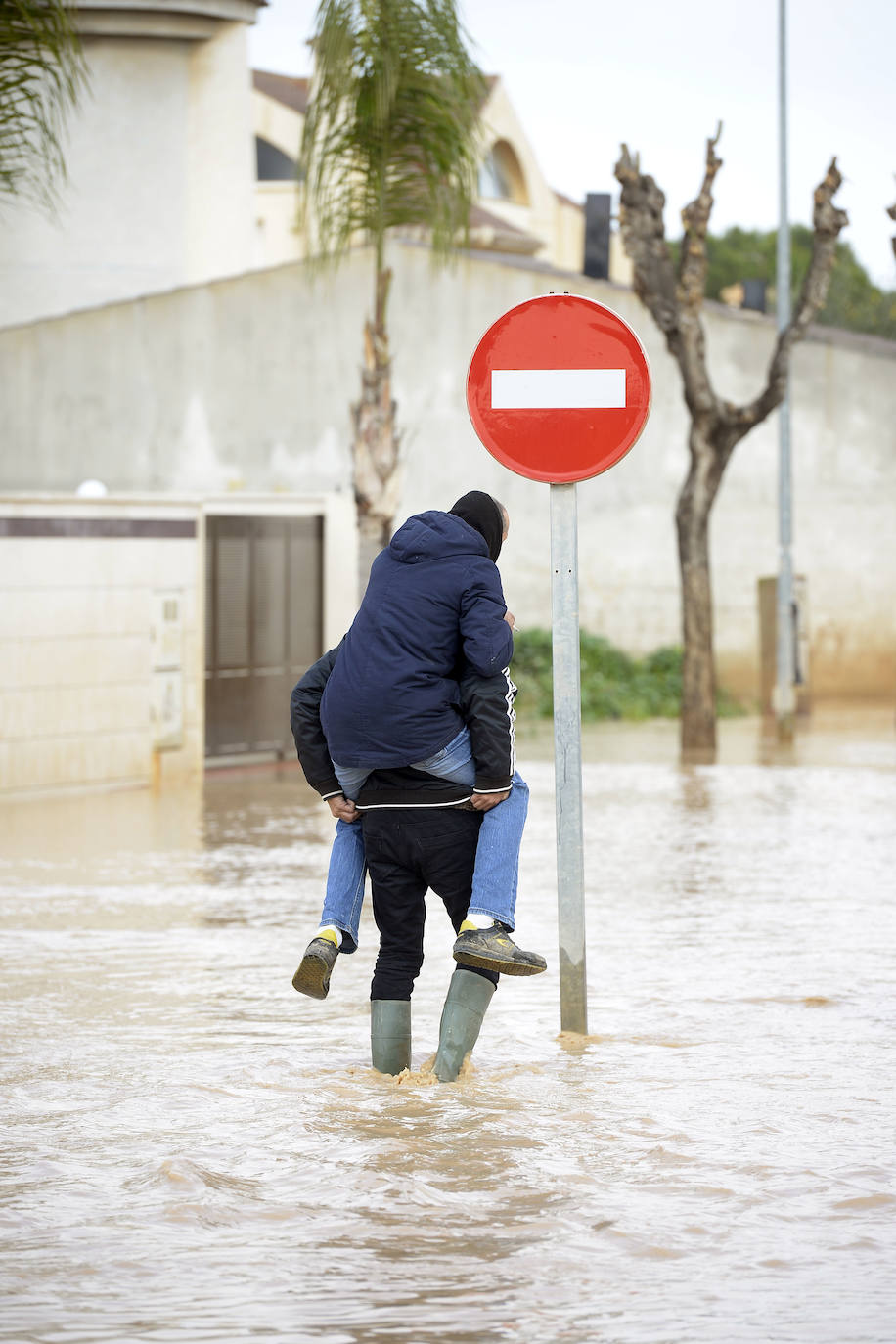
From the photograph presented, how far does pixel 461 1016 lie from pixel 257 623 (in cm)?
1142

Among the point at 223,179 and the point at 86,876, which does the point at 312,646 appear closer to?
the point at 86,876

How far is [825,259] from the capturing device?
64.2 ft

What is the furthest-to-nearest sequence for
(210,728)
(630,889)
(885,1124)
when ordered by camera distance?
(210,728) < (630,889) < (885,1124)

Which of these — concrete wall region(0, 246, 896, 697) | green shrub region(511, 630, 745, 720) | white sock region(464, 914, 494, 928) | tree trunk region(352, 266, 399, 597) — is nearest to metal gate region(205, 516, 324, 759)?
tree trunk region(352, 266, 399, 597)

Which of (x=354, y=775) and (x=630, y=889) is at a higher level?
(x=354, y=775)

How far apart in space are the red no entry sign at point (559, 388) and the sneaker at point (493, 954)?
5.13 ft

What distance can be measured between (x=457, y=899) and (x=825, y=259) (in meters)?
14.6

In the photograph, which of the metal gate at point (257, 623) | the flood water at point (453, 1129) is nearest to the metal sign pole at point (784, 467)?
the metal gate at point (257, 623)

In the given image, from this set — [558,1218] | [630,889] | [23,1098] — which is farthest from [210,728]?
[558,1218]

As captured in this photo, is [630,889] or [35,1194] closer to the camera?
[35,1194]

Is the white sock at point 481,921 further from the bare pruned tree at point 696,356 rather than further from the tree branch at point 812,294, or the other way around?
the tree branch at point 812,294

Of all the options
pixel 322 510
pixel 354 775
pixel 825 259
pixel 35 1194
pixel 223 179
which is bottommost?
pixel 35 1194

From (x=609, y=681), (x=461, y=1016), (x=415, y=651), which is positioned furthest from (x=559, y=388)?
(x=609, y=681)

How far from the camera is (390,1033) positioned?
614 centimetres
